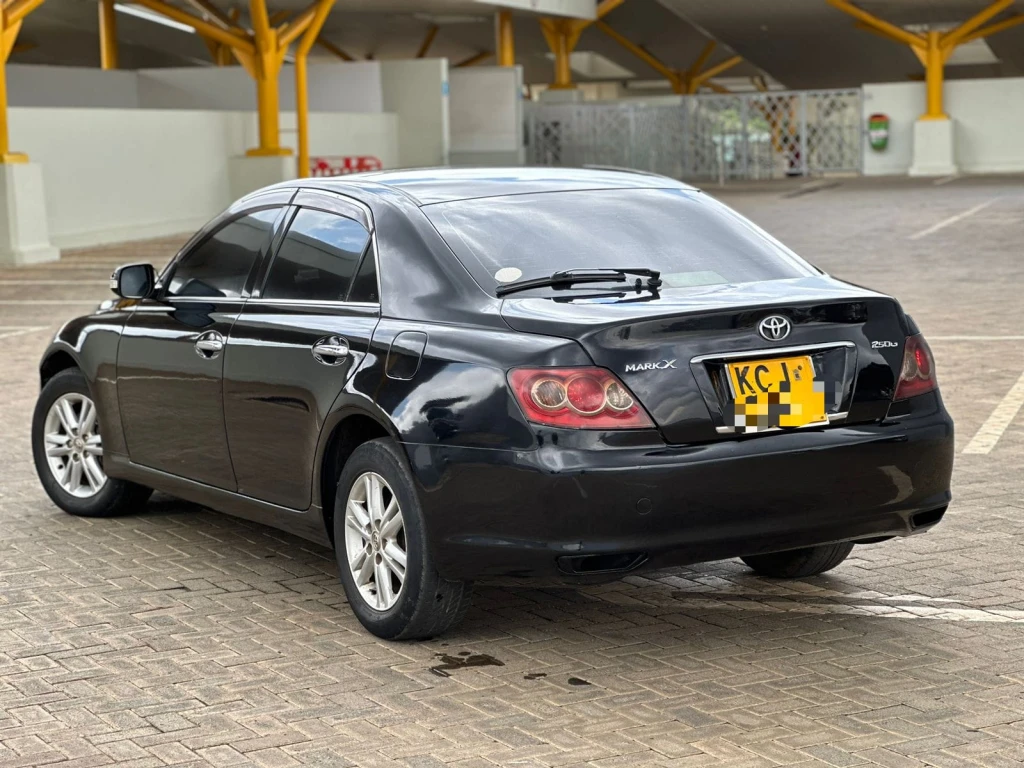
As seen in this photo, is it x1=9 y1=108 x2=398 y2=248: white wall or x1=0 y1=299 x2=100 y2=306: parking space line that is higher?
x1=9 y1=108 x2=398 y2=248: white wall

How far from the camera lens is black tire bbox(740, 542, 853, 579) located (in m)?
5.62

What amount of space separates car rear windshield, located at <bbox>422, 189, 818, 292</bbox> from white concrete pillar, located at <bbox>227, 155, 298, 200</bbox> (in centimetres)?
2375

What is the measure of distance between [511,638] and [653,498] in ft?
2.74

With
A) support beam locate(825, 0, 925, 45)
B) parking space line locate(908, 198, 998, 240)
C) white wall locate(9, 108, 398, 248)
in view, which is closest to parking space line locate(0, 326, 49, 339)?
white wall locate(9, 108, 398, 248)

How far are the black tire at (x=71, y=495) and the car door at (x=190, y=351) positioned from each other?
455mm

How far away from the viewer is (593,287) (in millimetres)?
5000

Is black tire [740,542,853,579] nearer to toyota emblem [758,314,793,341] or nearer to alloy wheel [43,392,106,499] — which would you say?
toyota emblem [758,314,793,341]

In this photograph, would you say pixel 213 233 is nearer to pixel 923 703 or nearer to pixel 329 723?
pixel 329 723

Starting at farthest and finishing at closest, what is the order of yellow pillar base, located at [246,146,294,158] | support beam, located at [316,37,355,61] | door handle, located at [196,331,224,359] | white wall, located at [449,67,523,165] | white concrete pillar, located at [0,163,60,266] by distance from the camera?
support beam, located at [316,37,355,61] < white wall, located at [449,67,523,165] < yellow pillar base, located at [246,146,294,158] < white concrete pillar, located at [0,163,60,266] < door handle, located at [196,331,224,359]

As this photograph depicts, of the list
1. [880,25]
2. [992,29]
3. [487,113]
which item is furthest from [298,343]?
[992,29]

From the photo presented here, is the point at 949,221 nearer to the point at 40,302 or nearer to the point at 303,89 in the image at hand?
the point at 303,89

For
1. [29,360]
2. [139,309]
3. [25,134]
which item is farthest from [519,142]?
[139,309]

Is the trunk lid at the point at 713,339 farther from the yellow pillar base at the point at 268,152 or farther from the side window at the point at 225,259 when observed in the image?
the yellow pillar base at the point at 268,152

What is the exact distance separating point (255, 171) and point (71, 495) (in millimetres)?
22783
